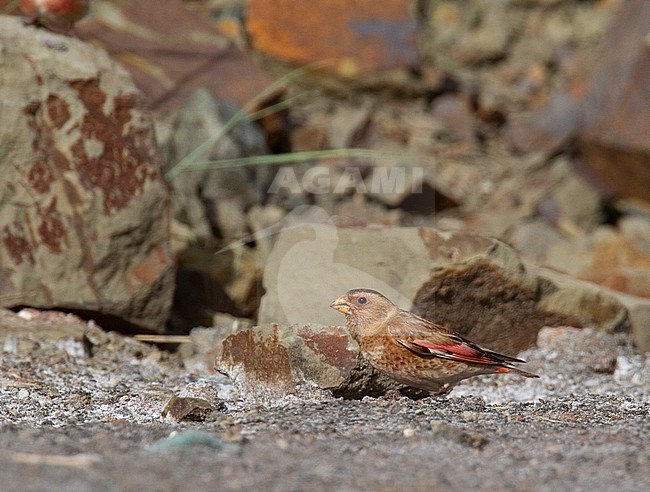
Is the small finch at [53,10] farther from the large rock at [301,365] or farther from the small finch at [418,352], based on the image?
the small finch at [418,352]

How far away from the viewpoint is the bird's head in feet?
10.1

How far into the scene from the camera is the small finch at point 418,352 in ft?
9.73

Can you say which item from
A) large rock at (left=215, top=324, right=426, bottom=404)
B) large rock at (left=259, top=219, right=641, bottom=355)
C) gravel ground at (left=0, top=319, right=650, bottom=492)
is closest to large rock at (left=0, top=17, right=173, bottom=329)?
gravel ground at (left=0, top=319, right=650, bottom=492)

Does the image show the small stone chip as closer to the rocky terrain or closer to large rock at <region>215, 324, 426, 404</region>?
the rocky terrain

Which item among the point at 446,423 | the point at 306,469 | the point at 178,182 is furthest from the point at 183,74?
the point at 306,469

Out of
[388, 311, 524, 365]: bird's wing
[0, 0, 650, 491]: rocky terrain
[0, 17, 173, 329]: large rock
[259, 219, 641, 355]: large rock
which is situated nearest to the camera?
[0, 0, 650, 491]: rocky terrain

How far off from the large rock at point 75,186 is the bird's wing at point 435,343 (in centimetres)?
137

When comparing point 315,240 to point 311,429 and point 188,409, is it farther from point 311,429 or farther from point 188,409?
point 311,429

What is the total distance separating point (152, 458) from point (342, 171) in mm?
4276

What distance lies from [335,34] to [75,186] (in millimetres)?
3380

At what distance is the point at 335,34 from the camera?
22.5ft

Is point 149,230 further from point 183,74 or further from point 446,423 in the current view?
point 183,74

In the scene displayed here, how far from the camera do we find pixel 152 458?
2.16 meters

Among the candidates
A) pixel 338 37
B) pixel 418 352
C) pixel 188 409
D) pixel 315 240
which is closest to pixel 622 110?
pixel 338 37
